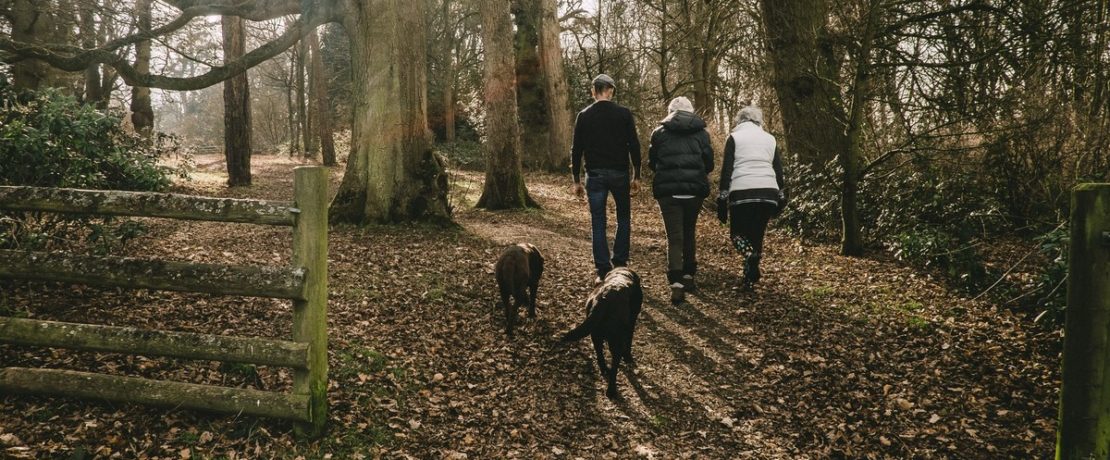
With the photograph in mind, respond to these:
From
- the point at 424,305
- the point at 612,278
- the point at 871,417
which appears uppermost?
the point at 612,278

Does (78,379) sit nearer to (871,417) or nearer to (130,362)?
(130,362)

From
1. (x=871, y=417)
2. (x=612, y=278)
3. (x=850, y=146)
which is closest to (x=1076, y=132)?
(x=850, y=146)

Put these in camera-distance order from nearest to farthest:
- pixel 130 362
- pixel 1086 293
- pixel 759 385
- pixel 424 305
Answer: pixel 1086 293 < pixel 130 362 < pixel 759 385 < pixel 424 305

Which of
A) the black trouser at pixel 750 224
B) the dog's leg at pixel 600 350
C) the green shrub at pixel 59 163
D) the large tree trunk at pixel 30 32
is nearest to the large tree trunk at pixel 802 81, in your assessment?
the black trouser at pixel 750 224

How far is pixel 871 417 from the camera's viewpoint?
4637 millimetres

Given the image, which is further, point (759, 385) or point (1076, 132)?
point (1076, 132)

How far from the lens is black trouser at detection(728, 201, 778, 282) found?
23.0ft

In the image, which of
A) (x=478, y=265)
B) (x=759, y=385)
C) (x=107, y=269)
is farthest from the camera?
(x=478, y=265)

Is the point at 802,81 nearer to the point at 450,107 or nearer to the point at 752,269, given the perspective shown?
the point at 752,269

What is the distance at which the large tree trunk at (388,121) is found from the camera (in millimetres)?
9312

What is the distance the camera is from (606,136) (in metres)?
7.13

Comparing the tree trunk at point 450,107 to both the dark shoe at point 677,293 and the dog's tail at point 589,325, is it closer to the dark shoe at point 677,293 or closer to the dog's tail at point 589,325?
the dark shoe at point 677,293

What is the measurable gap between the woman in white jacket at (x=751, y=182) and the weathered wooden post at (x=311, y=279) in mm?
4504

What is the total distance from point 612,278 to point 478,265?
10.7 ft
